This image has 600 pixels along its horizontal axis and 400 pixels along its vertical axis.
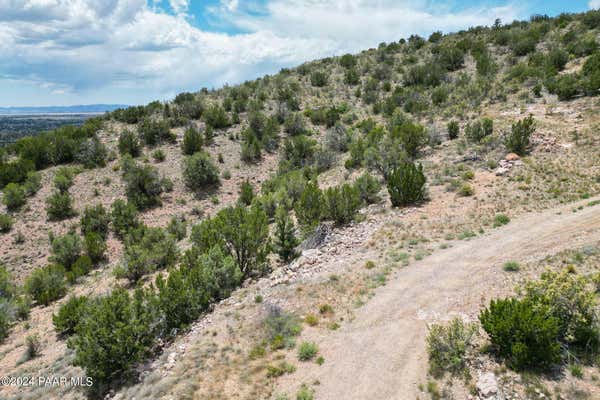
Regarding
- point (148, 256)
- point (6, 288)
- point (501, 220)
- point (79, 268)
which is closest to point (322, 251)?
point (501, 220)

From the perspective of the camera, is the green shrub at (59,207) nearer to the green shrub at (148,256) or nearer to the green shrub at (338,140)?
the green shrub at (148,256)

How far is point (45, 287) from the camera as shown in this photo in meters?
14.3

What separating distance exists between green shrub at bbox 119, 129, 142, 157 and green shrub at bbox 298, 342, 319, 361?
73.4 feet

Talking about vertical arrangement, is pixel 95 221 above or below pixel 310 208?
below

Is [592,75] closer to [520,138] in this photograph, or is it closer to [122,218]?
[520,138]

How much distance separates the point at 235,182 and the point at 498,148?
16333 millimetres

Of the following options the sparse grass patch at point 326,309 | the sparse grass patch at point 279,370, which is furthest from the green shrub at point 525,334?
the sparse grass patch at point 279,370

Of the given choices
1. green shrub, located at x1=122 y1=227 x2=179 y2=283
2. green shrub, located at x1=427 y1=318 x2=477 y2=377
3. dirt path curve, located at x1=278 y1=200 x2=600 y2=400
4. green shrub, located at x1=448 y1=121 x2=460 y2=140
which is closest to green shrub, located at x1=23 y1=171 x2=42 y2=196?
green shrub, located at x1=122 y1=227 x2=179 y2=283

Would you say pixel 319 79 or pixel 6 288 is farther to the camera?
pixel 319 79

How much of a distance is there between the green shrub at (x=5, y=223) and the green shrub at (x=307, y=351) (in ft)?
64.3

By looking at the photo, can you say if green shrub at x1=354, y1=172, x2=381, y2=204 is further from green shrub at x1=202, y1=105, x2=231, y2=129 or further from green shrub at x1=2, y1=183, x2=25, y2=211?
green shrub at x1=2, y1=183, x2=25, y2=211

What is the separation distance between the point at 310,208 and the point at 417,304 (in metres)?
6.68

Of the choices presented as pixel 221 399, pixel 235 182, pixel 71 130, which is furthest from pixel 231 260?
pixel 71 130

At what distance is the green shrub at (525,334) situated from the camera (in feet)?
19.9
